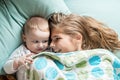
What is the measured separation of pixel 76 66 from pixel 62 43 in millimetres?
144

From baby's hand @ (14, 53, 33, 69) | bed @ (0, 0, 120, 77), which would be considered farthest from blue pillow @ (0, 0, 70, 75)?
baby's hand @ (14, 53, 33, 69)

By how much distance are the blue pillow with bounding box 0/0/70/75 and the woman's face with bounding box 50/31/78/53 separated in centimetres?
13

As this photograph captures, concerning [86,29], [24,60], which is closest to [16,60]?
[24,60]

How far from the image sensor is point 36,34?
1.55 m

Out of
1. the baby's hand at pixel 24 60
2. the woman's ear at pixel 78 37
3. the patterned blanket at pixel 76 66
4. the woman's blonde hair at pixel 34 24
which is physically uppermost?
the woman's blonde hair at pixel 34 24

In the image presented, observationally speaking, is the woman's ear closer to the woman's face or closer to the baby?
the woman's face

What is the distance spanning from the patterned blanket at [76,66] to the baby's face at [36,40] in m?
0.08

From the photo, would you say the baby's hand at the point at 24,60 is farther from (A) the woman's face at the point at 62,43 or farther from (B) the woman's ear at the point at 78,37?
(B) the woman's ear at the point at 78,37

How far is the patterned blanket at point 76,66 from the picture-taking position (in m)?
1.45

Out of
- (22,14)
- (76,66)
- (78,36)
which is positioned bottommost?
(76,66)

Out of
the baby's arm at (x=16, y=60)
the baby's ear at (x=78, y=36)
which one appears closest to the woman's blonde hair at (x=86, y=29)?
Answer: the baby's ear at (x=78, y=36)

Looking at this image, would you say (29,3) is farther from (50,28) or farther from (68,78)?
(68,78)

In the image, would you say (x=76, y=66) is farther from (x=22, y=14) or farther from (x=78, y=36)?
(x=22, y=14)

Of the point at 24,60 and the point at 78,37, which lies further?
the point at 78,37
